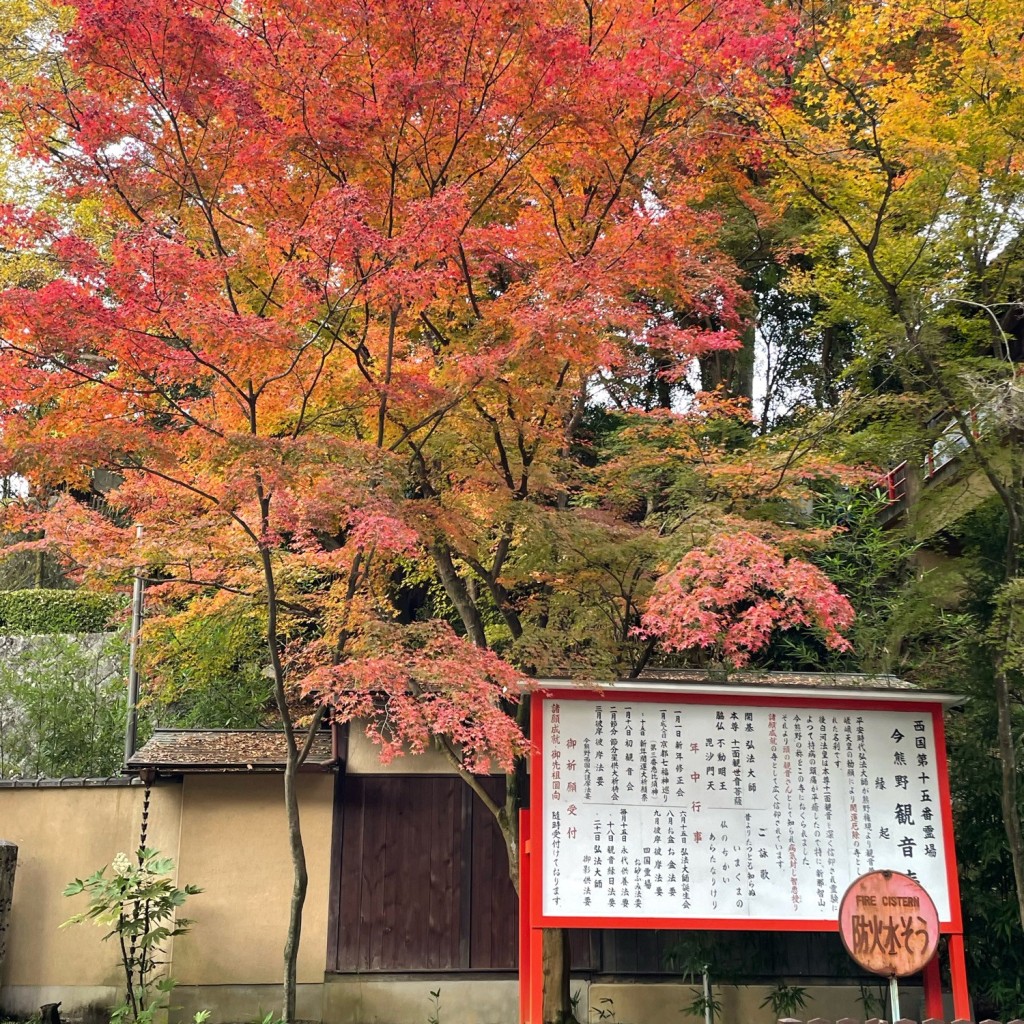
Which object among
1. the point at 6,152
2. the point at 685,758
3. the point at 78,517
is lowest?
the point at 685,758

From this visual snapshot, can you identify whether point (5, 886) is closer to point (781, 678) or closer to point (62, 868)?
point (62, 868)

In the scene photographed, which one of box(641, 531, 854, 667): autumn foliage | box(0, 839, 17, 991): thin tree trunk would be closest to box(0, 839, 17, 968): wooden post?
box(0, 839, 17, 991): thin tree trunk

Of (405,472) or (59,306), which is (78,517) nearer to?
(59,306)

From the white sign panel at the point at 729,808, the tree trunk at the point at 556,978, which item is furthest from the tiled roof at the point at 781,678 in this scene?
the tree trunk at the point at 556,978

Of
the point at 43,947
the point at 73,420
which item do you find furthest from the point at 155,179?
the point at 43,947

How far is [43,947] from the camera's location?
9180 millimetres

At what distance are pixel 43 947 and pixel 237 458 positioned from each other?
18.6 feet

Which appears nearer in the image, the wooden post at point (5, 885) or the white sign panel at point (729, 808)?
the white sign panel at point (729, 808)

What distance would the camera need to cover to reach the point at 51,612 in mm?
17312

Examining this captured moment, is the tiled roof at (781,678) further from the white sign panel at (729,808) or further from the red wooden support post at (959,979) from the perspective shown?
the red wooden support post at (959,979)

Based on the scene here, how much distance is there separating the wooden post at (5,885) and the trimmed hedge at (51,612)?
8.38 meters

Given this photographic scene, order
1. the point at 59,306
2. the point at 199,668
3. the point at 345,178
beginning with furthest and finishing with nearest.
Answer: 1. the point at 199,668
2. the point at 345,178
3. the point at 59,306

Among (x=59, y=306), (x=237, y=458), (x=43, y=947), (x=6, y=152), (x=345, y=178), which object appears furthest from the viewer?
(x=6, y=152)

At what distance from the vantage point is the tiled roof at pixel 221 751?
916 centimetres
